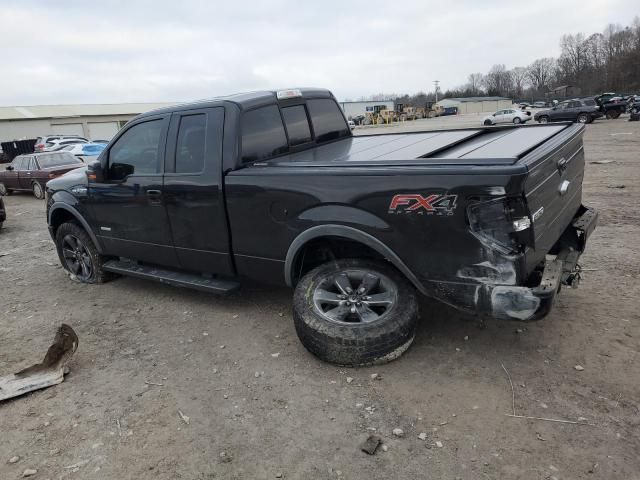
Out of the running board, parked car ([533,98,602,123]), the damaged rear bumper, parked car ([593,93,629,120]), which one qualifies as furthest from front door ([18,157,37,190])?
parked car ([593,93,629,120])

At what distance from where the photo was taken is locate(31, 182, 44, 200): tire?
14.0 metres

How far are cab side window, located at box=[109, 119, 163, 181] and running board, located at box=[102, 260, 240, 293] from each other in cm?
97

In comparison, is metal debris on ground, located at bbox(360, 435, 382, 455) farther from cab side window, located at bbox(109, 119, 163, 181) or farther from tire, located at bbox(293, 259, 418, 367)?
cab side window, located at bbox(109, 119, 163, 181)

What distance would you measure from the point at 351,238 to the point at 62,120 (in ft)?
172

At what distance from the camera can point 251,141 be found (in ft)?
13.6

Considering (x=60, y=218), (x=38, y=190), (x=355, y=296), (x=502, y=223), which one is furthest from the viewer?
(x=38, y=190)

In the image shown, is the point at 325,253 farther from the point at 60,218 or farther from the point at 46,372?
the point at 60,218

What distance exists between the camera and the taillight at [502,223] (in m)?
2.77

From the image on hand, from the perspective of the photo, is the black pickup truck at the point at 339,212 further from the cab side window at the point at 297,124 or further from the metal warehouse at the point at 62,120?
the metal warehouse at the point at 62,120

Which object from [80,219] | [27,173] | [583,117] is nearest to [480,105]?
[583,117]

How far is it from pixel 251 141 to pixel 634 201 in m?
6.98

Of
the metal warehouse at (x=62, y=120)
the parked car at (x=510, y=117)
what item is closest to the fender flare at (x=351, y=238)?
the parked car at (x=510, y=117)

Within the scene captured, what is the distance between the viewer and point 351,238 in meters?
3.39

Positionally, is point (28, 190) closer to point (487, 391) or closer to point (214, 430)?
point (214, 430)
